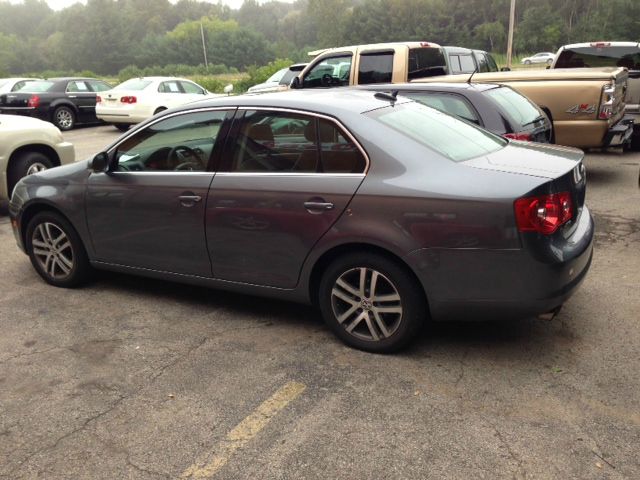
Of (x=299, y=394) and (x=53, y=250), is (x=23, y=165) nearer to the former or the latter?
(x=53, y=250)

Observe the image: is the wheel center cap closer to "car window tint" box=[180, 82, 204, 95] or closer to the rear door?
the rear door

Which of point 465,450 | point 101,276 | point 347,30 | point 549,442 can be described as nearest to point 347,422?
point 465,450

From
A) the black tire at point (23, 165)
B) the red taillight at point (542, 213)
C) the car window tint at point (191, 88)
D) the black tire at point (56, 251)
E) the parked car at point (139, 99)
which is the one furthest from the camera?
the car window tint at point (191, 88)

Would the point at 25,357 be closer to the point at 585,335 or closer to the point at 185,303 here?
the point at 185,303

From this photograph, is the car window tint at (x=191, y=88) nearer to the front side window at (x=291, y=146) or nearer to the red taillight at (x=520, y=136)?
the red taillight at (x=520, y=136)

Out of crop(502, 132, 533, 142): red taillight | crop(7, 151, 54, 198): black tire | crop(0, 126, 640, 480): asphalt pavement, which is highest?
crop(502, 132, 533, 142): red taillight

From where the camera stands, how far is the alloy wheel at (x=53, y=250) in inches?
192

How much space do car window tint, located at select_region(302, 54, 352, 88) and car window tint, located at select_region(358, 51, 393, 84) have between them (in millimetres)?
230

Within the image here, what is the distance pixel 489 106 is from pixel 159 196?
351 cm

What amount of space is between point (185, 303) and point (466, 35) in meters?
114

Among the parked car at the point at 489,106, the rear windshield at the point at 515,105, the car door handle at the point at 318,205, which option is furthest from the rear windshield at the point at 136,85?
the car door handle at the point at 318,205

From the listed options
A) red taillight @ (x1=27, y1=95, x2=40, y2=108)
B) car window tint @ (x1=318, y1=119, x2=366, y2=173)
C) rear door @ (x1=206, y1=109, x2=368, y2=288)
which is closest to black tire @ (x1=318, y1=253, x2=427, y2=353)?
rear door @ (x1=206, y1=109, x2=368, y2=288)

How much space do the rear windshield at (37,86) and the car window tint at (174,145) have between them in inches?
566

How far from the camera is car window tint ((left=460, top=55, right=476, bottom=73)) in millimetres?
11438
